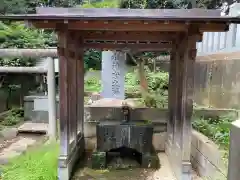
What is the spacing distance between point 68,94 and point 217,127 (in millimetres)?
3121

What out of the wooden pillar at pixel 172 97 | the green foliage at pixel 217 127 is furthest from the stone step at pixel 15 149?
the green foliage at pixel 217 127

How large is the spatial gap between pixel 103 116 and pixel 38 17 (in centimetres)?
345

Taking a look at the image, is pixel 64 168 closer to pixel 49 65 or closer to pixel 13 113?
pixel 49 65

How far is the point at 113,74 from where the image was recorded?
24.5 feet

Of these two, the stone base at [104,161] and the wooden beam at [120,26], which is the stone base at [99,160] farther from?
the wooden beam at [120,26]

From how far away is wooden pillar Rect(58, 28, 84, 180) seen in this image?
4.00 meters

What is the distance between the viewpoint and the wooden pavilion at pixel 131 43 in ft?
11.2

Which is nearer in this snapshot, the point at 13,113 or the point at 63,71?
the point at 63,71

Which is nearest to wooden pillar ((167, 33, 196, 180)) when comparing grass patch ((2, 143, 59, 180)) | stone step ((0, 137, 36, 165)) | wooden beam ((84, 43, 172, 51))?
wooden beam ((84, 43, 172, 51))

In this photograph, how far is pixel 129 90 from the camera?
9.99 meters

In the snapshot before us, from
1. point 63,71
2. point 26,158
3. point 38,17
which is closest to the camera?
point 38,17

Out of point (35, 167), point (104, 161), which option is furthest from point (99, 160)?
point (35, 167)

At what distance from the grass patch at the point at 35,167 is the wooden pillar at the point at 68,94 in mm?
276

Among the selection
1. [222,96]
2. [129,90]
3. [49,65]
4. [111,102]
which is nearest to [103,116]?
[111,102]
